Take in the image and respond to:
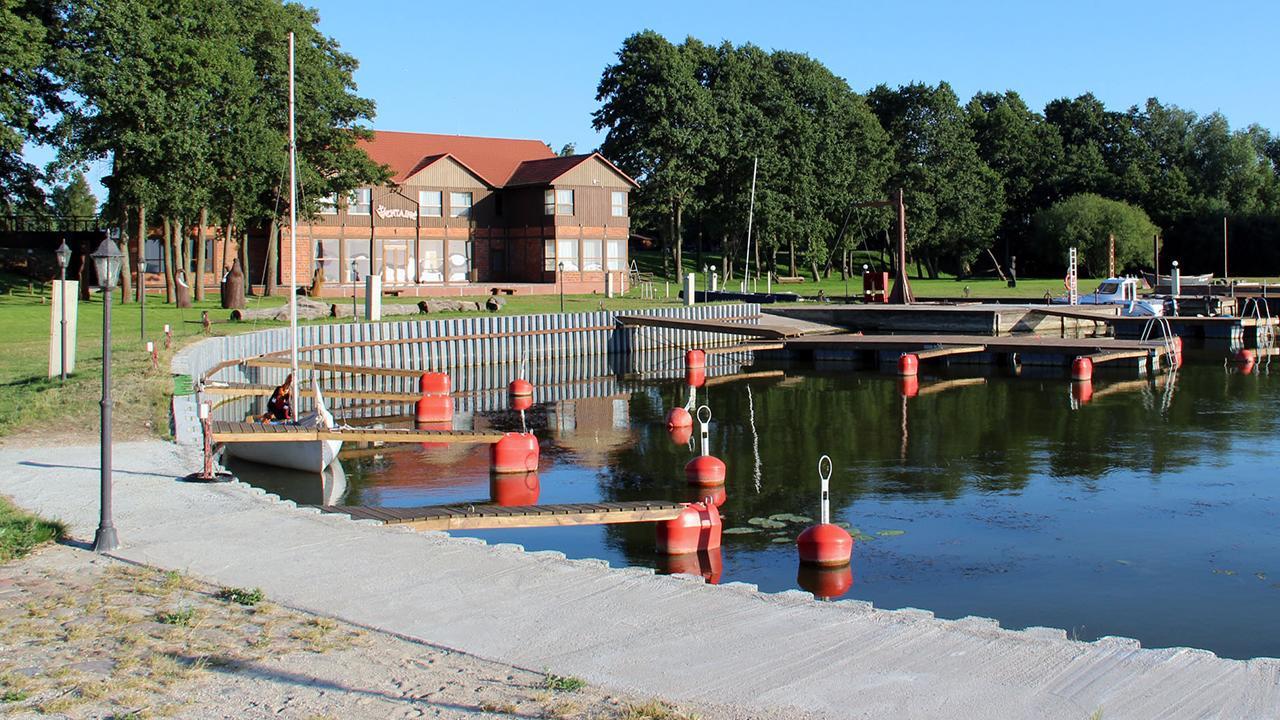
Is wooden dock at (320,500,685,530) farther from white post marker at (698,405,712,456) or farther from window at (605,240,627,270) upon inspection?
window at (605,240,627,270)

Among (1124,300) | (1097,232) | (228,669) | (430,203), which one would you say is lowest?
(228,669)

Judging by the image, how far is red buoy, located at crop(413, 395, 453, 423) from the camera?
3164 cm

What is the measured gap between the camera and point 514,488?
22.2 meters

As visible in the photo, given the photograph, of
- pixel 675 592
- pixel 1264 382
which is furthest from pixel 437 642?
pixel 1264 382

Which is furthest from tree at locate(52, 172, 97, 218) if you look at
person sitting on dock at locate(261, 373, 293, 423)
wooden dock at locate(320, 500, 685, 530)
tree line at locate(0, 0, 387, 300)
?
wooden dock at locate(320, 500, 685, 530)

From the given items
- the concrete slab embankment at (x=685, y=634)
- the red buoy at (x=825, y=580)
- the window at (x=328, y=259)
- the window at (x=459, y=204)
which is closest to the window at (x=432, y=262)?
the window at (x=459, y=204)

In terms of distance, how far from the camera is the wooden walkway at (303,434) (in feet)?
66.0

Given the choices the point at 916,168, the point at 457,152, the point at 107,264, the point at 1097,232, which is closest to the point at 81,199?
the point at 457,152

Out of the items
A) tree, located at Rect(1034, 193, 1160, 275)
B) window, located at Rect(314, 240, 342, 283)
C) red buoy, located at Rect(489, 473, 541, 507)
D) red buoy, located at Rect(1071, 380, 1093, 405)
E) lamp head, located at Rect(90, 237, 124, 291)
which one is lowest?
red buoy, located at Rect(489, 473, 541, 507)

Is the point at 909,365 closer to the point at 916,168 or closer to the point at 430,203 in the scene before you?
the point at 430,203

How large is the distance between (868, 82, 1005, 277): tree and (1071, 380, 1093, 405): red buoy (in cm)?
5356

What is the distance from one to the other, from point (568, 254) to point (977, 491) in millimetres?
51667

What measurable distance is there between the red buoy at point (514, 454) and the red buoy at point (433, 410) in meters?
8.25

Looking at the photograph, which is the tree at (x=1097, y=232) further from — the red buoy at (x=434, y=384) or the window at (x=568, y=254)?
the red buoy at (x=434, y=384)
